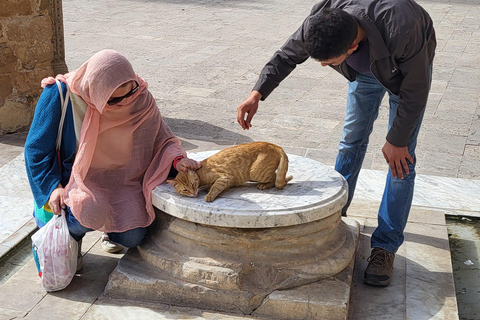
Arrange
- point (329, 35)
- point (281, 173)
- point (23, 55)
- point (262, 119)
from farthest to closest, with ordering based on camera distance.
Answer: point (262, 119) → point (23, 55) → point (281, 173) → point (329, 35)

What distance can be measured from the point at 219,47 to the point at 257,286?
7211 mm

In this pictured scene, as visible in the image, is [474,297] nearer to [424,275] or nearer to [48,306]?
[424,275]

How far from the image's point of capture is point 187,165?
350 centimetres

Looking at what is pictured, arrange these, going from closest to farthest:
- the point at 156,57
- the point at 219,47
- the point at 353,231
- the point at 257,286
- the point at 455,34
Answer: the point at 257,286 < the point at 353,231 < the point at 156,57 < the point at 219,47 < the point at 455,34

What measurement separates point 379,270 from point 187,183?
46.1 inches

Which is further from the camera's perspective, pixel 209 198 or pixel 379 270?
pixel 379 270

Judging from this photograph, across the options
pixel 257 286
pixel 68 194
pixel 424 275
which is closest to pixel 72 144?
pixel 68 194

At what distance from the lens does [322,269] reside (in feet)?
11.2

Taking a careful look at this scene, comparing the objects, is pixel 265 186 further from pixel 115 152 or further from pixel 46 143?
pixel 46 143

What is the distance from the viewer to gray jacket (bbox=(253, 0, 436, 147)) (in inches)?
125

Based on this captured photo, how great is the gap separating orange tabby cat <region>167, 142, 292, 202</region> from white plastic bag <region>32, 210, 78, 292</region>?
62cm

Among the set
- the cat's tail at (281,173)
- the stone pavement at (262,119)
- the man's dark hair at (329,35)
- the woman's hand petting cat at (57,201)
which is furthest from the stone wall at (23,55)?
the man's dark hair at (329,35)

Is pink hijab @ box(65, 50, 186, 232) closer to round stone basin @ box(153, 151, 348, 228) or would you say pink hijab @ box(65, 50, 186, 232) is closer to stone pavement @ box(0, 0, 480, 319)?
round stone basin @ box(153, 151, 348, 228)

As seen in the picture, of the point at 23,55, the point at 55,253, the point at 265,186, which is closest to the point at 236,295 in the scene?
the point at 265,186
